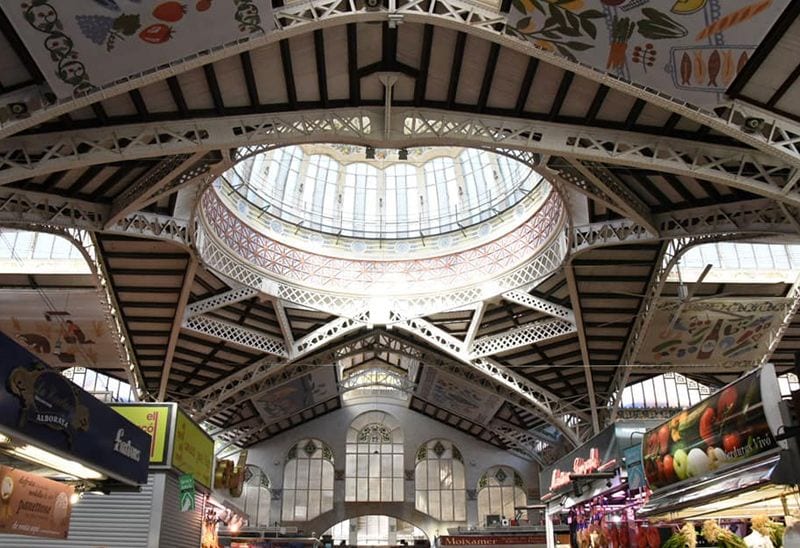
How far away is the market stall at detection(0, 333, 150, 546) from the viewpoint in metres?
5.55

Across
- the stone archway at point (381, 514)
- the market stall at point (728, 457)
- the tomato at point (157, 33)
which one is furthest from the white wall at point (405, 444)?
Result: the tomato at point (157, 33)

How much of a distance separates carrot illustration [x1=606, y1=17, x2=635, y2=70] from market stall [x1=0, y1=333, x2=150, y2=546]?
28.9ft

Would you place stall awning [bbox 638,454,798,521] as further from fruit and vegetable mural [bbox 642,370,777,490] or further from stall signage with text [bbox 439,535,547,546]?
stall signage with text [bbox 439,535,547,546]

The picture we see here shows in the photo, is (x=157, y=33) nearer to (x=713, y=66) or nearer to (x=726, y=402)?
(x=713, y=66)

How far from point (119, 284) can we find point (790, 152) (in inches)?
776

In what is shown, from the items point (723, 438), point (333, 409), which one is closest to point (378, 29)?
point (723, 438)

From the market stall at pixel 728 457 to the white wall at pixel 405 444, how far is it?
3009 centimetres

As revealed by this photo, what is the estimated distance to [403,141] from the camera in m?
14.1

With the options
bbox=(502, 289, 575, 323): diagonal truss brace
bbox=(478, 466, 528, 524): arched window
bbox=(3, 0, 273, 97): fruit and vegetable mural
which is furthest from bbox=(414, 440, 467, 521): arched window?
bbox=(3, 0, 273, 97): fruit and vegetable mural

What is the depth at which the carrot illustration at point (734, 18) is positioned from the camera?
9359 millimetres

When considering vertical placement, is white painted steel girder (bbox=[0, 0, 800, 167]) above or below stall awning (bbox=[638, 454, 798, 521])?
above

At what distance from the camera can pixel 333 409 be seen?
41.4 metres

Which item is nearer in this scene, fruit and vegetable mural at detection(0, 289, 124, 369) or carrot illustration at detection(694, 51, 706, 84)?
carrot illustration at detection(694, 51, 706, 84)

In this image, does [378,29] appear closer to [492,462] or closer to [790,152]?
[790,152]
